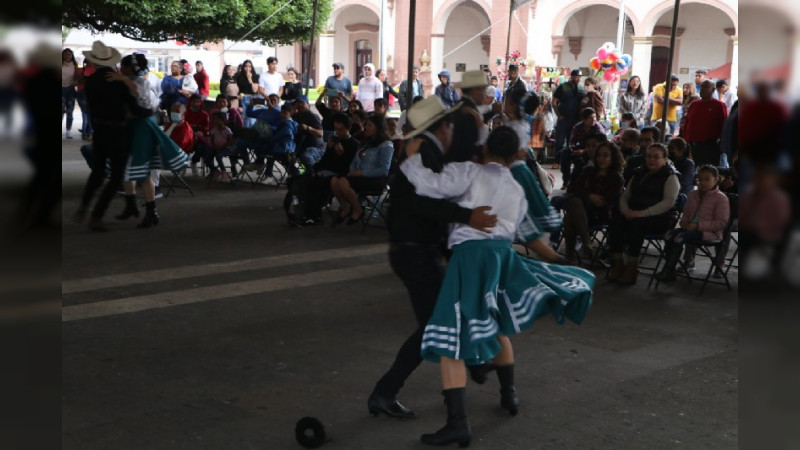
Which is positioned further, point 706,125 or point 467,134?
point 706,125

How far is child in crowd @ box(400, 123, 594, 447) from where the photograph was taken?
3.35 meters

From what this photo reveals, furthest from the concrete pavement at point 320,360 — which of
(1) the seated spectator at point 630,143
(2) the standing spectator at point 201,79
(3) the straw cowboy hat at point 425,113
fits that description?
(2) the standing spectator at point 201,79

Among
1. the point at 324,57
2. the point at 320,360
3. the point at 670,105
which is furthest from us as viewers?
the point at 324,57

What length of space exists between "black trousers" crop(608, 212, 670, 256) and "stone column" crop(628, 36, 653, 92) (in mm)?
20378

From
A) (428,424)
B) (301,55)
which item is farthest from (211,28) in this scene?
(301,55)

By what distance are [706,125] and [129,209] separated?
601 cm

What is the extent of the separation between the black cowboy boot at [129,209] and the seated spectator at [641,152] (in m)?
4.63

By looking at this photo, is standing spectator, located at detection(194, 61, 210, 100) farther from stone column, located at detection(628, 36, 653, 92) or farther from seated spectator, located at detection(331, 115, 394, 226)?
stone column, located at detection(628, 36, 653, 92)

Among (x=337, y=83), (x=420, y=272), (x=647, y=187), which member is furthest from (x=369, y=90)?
(x=420, y=272)

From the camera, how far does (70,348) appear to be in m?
4.72

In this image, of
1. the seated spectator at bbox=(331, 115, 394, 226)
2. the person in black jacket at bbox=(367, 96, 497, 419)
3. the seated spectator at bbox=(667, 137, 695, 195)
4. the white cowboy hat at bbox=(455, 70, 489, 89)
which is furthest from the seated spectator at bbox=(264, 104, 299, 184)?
the person in black jacket at bbox=(367, 96, 497, 419)

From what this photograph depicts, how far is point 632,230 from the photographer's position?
6488 mm

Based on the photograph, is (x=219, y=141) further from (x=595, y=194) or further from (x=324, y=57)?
(x=324, y=57)

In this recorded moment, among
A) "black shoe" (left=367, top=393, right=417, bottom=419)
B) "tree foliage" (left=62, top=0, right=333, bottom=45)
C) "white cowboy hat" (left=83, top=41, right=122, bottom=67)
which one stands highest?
"tree foliage" (left=62, top=0, right=333, bottom=45)
